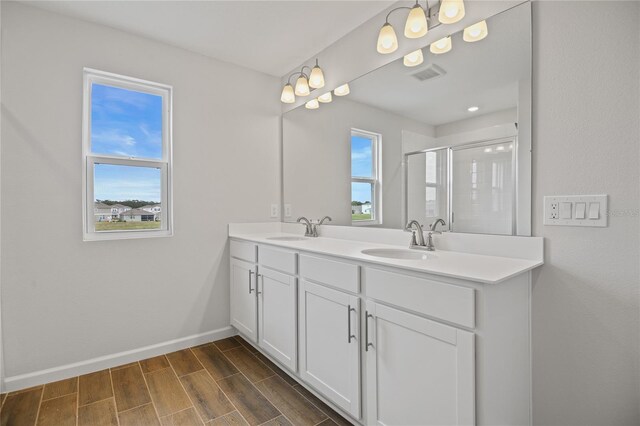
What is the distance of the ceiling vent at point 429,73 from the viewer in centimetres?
182

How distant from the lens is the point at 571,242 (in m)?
1.33

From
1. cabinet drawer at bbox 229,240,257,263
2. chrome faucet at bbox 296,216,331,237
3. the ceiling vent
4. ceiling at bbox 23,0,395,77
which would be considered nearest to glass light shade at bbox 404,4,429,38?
the ceiling vent

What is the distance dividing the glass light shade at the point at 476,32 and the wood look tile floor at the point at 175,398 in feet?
7.00

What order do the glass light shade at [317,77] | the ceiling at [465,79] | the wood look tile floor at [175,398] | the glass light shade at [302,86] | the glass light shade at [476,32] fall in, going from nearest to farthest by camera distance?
the ceiling at [465,79]
the glass light shade at [476,32]
the wood look tile floor at [175,398]
the glass light shade at [317,77]
the glass light shade at [302,86]

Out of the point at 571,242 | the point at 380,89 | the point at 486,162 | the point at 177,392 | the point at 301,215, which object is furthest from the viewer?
the point at 301,215

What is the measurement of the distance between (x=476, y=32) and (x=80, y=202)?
2668 millimetres

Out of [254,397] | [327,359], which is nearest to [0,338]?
[254,397]

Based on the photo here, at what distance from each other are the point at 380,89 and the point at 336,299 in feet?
4.71

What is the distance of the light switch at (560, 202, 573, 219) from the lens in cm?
133

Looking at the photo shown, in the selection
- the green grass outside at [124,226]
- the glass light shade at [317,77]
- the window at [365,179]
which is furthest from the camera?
the glass light shade at [317,77]

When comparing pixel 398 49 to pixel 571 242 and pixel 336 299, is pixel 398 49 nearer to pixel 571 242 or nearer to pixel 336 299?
pixel 571 242

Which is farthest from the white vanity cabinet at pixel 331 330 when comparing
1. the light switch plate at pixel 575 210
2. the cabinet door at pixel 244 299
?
the light switch plate at pixel 575 210

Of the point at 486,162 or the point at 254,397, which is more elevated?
the point at 486,162

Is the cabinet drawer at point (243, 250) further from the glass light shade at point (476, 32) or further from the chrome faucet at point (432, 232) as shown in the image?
the glass light shade at point (476, 32)
